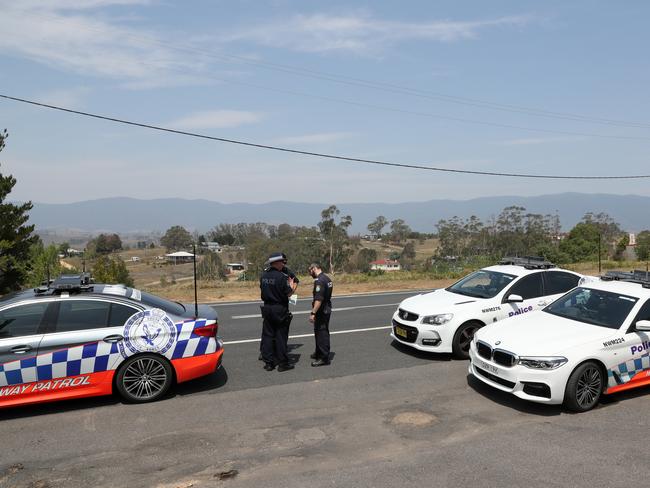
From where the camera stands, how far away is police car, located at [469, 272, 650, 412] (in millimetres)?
6020

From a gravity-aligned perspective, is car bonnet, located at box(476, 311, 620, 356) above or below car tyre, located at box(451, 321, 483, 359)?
above

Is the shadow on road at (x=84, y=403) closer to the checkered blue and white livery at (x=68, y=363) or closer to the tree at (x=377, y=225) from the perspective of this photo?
the checkered blue and white livery at (x=68, y=363)

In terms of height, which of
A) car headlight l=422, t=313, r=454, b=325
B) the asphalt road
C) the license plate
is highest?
car headlight l=422, t=313, r=454, b=325

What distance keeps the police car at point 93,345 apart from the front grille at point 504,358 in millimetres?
3497

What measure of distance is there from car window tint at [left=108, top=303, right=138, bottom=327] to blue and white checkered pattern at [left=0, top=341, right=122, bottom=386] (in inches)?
10.5

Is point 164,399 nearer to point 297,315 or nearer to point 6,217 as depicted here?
point 297,315

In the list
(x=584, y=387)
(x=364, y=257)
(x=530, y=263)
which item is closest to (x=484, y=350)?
(x=584, y=387)

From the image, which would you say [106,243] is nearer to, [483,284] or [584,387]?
[483,284]

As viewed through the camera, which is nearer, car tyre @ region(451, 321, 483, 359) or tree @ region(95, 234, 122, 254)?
car tyre @ region(451, 321, 483, 359)

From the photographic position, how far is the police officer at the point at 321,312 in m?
7.95

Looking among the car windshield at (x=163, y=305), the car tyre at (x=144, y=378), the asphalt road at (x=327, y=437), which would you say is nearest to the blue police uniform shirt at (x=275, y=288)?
the asphalt road at (x=327, y=437)

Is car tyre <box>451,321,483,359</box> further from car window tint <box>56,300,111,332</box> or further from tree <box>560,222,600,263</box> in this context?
tree <box>560,222,600,263</box>

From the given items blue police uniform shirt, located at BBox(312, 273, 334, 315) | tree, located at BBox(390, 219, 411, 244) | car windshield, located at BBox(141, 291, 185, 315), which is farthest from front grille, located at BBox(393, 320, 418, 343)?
tree, located at BBox(390, 219, 411, 244)

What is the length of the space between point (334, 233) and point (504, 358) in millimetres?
43665
